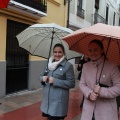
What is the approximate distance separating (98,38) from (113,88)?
A: 2.48ft

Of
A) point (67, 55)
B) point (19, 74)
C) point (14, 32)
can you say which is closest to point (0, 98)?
point (19, 74)

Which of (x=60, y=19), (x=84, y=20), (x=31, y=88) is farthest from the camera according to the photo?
(x=84, y=20)

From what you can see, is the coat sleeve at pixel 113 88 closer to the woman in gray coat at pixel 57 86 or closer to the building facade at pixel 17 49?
the woman in gray coat at pixel 57 86

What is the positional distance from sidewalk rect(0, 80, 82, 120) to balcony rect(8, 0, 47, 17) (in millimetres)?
2795

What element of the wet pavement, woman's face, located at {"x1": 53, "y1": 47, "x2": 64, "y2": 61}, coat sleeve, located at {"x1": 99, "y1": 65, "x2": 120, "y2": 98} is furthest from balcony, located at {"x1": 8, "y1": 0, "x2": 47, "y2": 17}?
coat sleeve, located at {"x1": 99, "y1": 65, "x2": 120, "y2": 98}

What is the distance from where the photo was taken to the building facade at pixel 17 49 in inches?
311

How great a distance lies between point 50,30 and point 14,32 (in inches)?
178

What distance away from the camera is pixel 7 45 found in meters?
8.20

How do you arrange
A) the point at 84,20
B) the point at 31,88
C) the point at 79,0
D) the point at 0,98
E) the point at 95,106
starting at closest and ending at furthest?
the point at 95,106 < the point at 0,98 < the point at 31,88 < the point at 79,0 < the point at 84,20

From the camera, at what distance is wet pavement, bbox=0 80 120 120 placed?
613 centimetres

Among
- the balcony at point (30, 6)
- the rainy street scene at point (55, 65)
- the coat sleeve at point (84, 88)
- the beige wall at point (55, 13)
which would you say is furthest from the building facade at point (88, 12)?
the coat sleeve at point (84, 88)

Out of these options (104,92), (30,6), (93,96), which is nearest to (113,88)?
(104,92)

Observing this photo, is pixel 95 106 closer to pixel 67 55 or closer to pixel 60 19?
pixel 67 55

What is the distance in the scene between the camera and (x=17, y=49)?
8.71 meters
